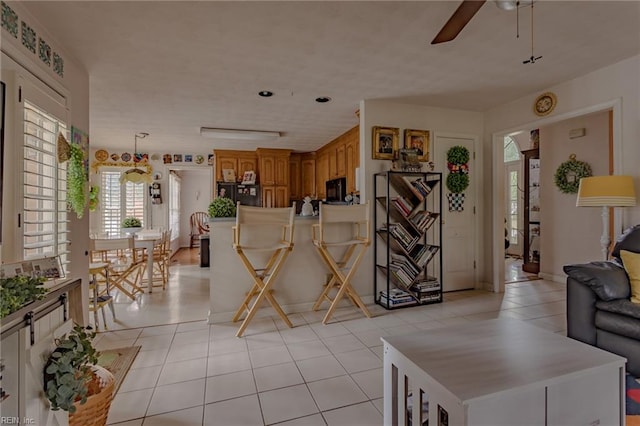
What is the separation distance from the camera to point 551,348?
4.78 ft

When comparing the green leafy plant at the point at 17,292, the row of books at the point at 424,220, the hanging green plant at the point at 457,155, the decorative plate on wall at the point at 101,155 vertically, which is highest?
the decorative plate on wall at the point at 101,155

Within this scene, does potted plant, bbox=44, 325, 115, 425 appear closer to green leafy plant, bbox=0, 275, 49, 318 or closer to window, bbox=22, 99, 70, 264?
green leafy plant, bbox=0, 275, 49, 318

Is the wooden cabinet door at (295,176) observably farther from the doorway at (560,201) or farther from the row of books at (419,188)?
the doorway at (560,201)

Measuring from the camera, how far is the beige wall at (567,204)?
162 inches

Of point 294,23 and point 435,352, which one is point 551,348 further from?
point 294,23

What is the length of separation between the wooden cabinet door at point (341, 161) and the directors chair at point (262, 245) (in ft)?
7.76

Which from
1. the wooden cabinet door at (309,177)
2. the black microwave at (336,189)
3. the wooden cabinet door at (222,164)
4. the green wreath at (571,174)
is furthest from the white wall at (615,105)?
the wooden cabinet door at (222,164)

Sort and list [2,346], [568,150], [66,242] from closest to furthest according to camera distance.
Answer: [2,346] → [66,242] → [568,150]

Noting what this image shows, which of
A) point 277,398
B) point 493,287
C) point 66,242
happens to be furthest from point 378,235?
point 66,242

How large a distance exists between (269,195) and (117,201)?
308cm

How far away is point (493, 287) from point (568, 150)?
7.78 ft

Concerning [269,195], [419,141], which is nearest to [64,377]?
[419,141]

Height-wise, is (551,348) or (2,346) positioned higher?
(2,346)

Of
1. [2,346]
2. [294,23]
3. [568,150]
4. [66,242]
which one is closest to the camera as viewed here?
[2,346]
